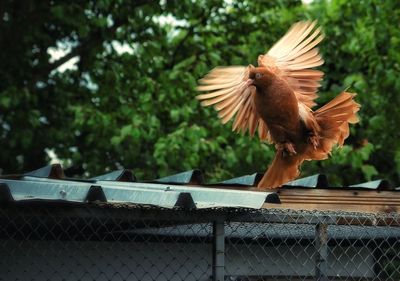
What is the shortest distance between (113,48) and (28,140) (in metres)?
1.96

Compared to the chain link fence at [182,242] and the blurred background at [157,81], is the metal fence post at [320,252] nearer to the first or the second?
the chain link fence at [182,242]

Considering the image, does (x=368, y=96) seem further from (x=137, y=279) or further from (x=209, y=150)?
(x=137, y=279)

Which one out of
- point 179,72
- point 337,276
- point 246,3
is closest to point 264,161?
→ point 179,72

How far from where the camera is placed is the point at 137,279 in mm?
5188

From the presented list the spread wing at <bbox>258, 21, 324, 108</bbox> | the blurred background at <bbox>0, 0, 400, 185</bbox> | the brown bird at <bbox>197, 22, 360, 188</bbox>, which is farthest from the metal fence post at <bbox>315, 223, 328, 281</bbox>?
the blurred background at <bbox>0, 0, 400, 185</bbox>

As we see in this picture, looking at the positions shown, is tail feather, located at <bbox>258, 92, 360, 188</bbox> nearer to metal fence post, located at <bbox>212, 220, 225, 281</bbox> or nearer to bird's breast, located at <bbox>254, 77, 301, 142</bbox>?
bird's breast, located at <bbox>254, 77, 301, 142</bbox>

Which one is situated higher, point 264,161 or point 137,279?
point 137,279

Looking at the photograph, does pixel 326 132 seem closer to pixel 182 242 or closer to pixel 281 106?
pixel 281 106

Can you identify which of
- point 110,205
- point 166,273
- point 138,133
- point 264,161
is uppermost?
point 110,205

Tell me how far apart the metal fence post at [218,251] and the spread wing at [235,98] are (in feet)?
6.96

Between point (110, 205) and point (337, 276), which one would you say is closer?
point (110, 205)

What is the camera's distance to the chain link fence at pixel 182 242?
4.12m

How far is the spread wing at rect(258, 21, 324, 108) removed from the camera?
623 centimetres

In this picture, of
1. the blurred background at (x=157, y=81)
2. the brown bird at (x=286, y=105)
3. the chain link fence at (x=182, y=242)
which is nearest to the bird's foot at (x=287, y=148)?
the brown bird at (x=286, y=105)
